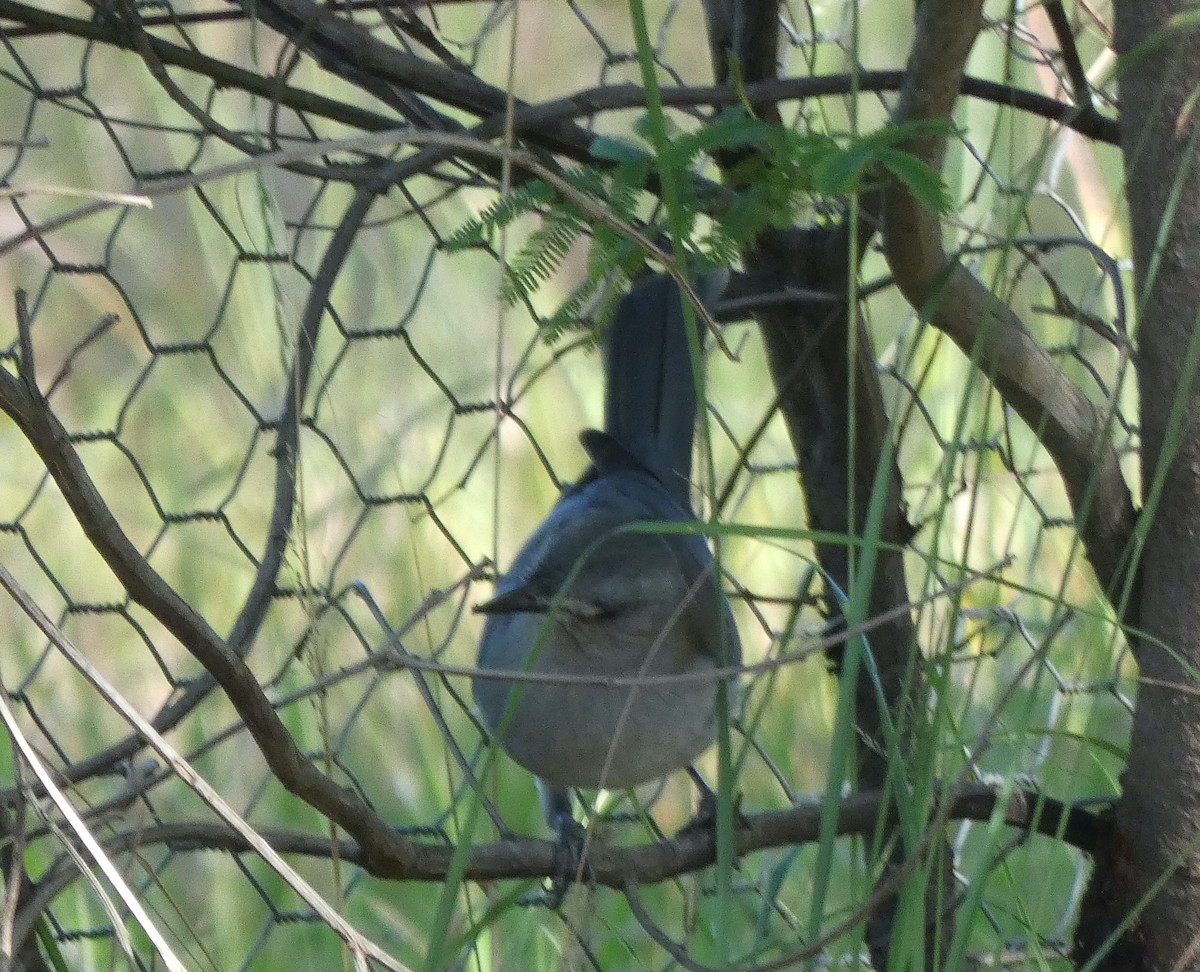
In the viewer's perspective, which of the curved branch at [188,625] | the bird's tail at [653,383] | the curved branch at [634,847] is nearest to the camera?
the curved branch at [188,625]

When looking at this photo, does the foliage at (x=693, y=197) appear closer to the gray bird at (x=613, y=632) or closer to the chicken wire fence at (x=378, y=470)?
the chicken wire fence at (x=378, y=470)

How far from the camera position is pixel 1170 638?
3.30 ft

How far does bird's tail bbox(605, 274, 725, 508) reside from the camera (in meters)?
1.41

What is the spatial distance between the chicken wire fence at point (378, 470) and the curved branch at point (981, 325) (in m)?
0.05

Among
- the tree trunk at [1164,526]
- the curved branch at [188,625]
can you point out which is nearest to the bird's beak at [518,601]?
the curved branch at [188,625]

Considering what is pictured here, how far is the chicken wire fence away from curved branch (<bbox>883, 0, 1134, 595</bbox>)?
5 cm

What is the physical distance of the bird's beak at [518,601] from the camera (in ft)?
3.70

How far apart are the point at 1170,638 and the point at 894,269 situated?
0.32m

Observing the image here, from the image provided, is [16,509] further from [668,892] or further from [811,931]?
[811,931]

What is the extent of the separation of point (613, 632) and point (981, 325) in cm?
46

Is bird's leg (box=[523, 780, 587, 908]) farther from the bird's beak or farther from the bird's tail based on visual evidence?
the bird's tail

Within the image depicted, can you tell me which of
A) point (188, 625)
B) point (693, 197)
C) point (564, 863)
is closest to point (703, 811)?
point (564, 863)


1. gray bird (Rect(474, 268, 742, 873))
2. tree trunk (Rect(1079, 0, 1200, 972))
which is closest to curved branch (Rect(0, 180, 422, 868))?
gray bird (Rect(474, 268, 742, 873))

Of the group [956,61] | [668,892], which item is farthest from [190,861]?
[956,61]
